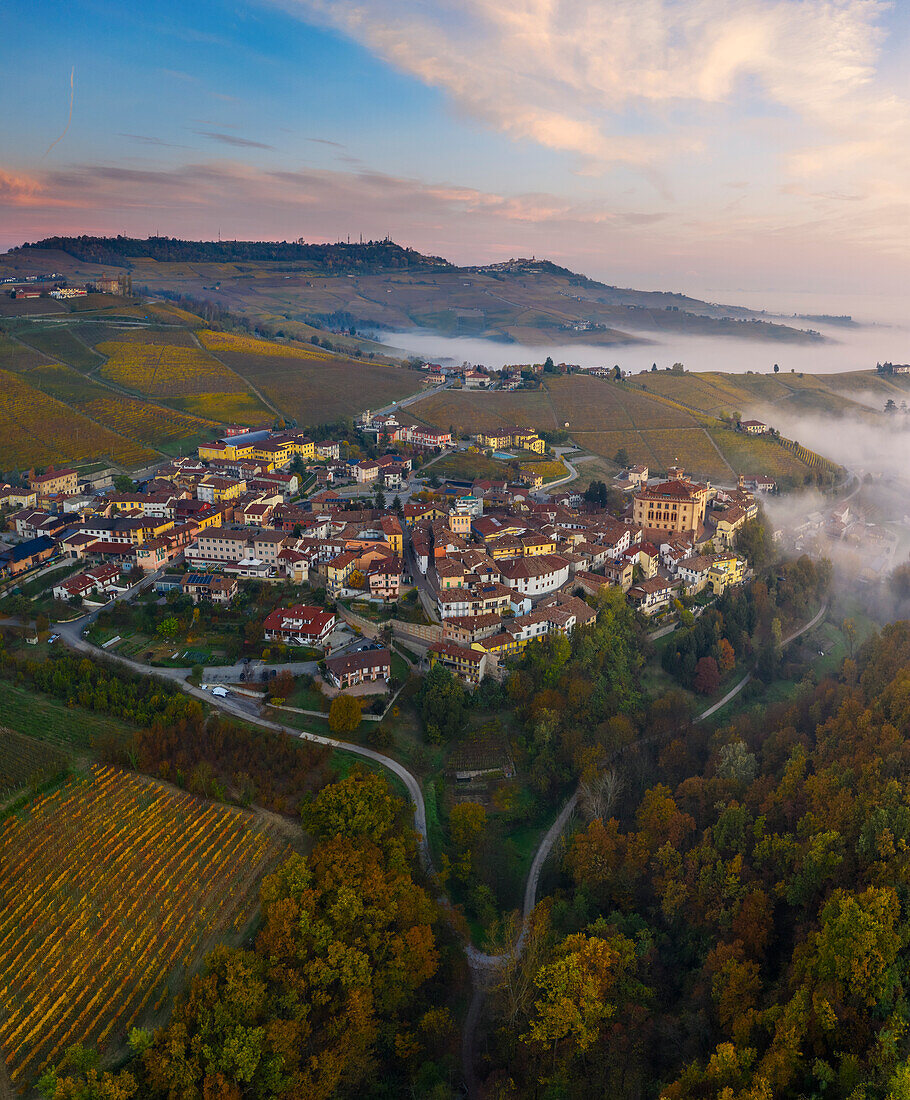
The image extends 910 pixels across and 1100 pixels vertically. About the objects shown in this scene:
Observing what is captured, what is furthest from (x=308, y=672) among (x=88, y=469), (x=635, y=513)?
(x=88, y=469)

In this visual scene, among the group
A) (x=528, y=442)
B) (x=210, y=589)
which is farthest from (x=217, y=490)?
(x=528, y=442)

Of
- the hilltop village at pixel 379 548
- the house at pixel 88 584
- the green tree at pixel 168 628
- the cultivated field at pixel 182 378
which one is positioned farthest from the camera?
the cultivated field at pixel 182 378

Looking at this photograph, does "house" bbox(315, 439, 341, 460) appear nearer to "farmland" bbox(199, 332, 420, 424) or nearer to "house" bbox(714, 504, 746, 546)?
"farmland" bbox(199, 332, 420, 424)

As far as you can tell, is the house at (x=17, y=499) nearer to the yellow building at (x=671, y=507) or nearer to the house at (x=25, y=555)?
the house at (x=25, y=555)

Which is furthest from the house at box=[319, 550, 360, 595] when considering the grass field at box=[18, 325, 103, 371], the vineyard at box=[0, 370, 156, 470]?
the grass field at box=[18, 325, 103, 371]

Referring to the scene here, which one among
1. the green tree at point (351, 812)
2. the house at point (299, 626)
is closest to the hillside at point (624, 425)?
the house at point (299, 626)

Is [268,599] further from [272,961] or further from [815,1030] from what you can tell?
[815,1030]

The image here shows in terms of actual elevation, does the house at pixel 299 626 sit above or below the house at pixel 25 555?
below
